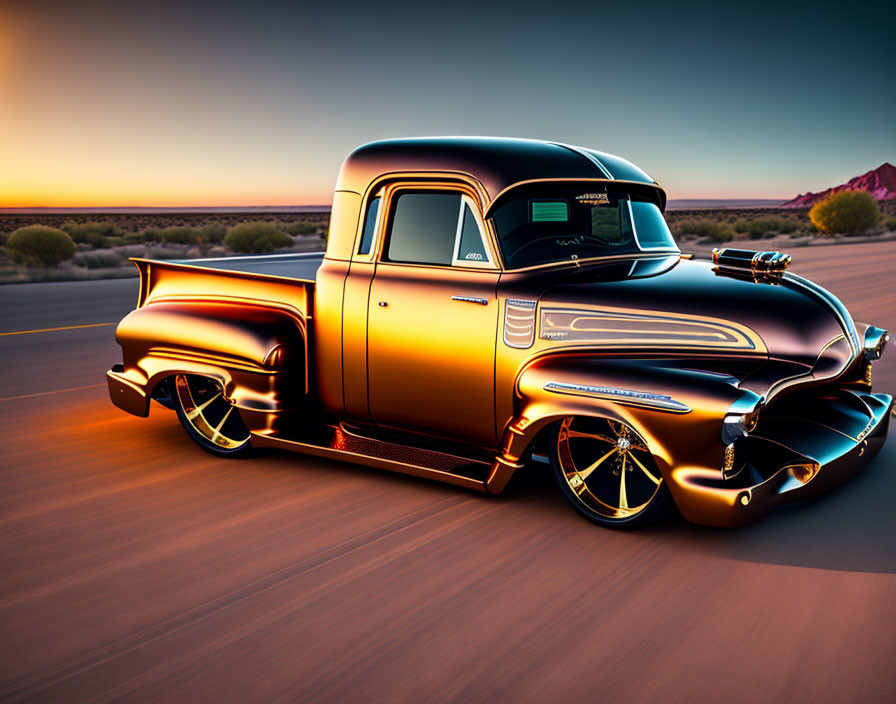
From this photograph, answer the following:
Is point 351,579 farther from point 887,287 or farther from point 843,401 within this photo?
point 887,287

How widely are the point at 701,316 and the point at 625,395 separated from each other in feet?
1.99

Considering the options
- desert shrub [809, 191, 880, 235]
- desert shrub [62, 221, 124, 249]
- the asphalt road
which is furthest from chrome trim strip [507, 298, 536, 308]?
desert shrub [809, 191, 880, 235]

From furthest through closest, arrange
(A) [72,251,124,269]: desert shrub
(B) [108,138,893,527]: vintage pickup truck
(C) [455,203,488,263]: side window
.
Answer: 1. (A) [72,251,124,269]: desert shrub
2. (C) [455,203,488,263]: side window
3. (B) [108,138,893,527]: vintage pickup truck

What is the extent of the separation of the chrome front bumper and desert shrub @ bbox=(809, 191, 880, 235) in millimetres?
56355

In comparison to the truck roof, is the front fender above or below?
below

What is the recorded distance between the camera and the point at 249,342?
224 inches

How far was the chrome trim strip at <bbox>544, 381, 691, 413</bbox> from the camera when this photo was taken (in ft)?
13.7

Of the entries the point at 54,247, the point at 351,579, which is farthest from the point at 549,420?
the point at 54,247

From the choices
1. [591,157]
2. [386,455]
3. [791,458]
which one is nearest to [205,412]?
[386,455]

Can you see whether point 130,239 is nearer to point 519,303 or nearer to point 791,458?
point 519,303

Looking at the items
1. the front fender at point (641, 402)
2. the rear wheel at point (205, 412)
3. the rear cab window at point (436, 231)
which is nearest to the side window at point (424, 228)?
the rear cab window at point (436, 231)

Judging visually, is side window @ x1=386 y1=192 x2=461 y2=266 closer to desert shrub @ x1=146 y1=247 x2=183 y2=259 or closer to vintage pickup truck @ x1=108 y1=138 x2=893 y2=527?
vintage pickup truck @ x1=108 y1=138 x2=893 y2=527

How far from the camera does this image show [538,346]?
4.75m

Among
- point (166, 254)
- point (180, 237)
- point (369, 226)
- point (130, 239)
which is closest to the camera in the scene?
point (369, 226)
